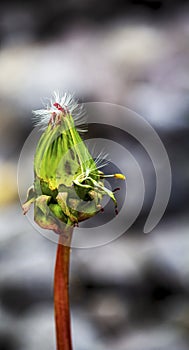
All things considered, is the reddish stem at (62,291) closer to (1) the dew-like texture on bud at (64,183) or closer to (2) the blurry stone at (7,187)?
(1) the dew-like texture on bud at (64,183)

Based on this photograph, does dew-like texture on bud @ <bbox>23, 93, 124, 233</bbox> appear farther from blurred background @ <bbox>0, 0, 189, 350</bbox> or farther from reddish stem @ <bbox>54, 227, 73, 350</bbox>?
blurred background @ <bbox>0, 0, 189, 350</bbox>

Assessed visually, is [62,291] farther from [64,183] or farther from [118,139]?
[118,139]

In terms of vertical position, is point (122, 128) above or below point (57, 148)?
above

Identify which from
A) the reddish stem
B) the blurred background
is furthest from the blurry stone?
the reddish stem

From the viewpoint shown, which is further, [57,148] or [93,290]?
[93,290]

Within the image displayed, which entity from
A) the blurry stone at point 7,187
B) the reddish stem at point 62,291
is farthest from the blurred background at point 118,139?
the reddish stem at point 62,291

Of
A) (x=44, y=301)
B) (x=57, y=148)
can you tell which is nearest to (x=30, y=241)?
(x=44, y=301)

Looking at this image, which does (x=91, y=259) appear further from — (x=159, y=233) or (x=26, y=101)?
(x=26, y=101)
